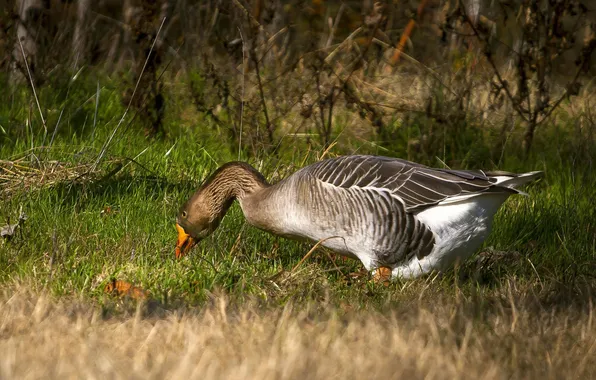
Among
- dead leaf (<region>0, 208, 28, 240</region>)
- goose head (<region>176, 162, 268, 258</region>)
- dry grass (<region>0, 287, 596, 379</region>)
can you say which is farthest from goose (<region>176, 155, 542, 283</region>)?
dead leaf (<region>0, 208, 28, 240</region>)

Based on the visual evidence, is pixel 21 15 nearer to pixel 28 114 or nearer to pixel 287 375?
pixel 28 114

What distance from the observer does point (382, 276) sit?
490cm

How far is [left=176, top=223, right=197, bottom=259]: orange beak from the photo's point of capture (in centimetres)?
505

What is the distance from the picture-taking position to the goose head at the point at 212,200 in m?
5.13

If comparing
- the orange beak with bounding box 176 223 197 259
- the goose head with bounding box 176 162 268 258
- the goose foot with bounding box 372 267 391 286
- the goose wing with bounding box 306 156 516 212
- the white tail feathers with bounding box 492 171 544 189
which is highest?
the white tail feathers with bounding box 492 171 544 189

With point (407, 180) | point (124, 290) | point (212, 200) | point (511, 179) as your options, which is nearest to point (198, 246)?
point (212, 200)

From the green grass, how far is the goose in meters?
0.14

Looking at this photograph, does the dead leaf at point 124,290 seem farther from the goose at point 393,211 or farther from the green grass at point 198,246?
the goose at point 393,211

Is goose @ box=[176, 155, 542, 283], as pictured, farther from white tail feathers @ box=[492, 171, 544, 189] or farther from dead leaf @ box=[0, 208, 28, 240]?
dead leaf @ box=[0, 208, 28, 240]

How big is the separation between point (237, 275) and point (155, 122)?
3.14 meters

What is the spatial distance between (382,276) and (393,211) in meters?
0.34

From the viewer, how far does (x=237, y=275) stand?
15.2ft

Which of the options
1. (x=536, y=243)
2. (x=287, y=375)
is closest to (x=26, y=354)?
(x=287, y=375)

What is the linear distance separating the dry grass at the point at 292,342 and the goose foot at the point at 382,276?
0.58 meters
